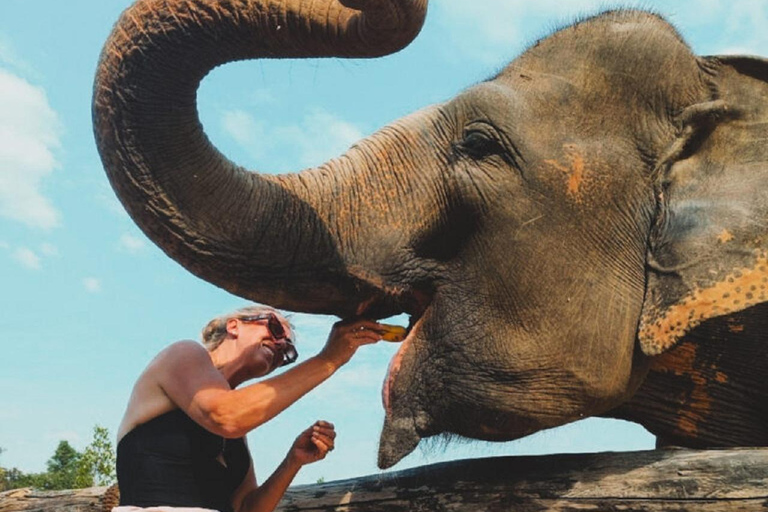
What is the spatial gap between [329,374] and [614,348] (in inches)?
33.4

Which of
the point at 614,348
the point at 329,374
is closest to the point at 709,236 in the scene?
the point at 614,348

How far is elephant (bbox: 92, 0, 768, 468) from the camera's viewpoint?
262 centimetres

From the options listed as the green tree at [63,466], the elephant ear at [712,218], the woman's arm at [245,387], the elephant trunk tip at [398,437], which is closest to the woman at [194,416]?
the woman's arm at [245,387]

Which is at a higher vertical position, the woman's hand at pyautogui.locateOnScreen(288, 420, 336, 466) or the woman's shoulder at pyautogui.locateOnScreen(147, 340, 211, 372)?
the woman's shoulder at pyautogui.locateOnScreen(147, 340, 211, 372)

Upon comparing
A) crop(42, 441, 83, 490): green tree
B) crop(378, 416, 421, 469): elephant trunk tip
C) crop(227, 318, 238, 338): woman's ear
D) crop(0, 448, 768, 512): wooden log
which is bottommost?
crop(0, 448, 768, 512): wooden log

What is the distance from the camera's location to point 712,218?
111 inches

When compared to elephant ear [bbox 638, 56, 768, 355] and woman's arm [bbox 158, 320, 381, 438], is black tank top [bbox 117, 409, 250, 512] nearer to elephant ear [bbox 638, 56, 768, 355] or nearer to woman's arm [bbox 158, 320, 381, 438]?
woman's arm [bbox 158, 320, 381, 438]

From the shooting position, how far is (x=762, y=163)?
116 inches

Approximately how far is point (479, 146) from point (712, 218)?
73 cm

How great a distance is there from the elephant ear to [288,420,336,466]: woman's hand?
3.39ft

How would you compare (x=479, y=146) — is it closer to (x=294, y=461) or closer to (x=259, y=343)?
(x=259, y=343)

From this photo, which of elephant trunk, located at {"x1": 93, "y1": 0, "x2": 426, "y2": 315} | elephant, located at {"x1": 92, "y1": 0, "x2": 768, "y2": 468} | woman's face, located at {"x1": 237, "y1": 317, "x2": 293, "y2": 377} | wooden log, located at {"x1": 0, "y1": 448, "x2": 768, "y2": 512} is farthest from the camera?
woman's face, located at {"x1": 237, "y1": 317, "x2": 293, "y2": 377}

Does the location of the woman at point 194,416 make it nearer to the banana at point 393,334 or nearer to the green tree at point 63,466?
the banana at point 393,334

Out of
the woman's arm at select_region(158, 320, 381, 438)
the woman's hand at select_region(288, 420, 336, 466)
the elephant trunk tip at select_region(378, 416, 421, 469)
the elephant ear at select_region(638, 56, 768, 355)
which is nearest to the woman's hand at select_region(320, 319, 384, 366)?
the woman's arm at select_region(158, 320, 381, 438)
